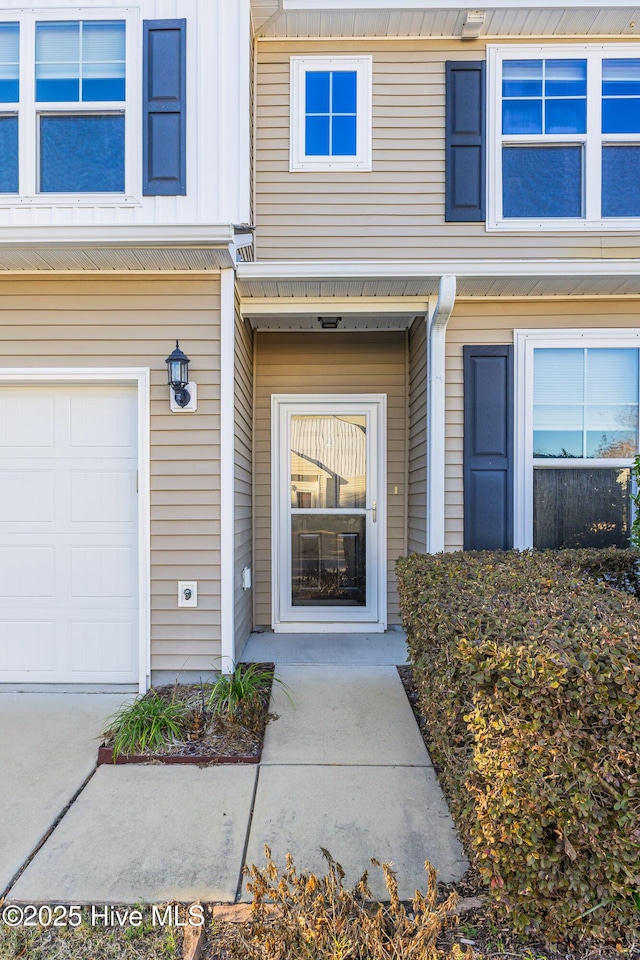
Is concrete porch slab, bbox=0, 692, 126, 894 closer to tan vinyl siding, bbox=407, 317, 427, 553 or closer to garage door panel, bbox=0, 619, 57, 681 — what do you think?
garage door panel, bbox=0, 619, 57, 681

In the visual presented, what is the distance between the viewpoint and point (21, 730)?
2.91 meters

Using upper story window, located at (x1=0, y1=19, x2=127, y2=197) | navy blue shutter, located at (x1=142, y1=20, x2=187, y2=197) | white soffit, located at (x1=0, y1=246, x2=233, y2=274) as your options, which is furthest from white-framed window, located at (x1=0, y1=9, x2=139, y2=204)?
white soffit, located at (x1=0, y1=246, x2=233, y2=274)

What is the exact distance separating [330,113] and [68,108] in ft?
6.09

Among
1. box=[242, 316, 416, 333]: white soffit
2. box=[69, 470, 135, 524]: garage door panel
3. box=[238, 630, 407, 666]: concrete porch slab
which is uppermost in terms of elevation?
box=[242, 316, 416, 333]: white soffit

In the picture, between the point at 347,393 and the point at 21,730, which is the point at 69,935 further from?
the point at 347,393

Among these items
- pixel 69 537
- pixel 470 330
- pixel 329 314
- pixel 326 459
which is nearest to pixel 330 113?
pixel 329 314

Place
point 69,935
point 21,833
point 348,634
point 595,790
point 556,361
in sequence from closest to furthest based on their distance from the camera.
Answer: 1. point 595,790
2. point 69,935
3. point 21,833
4. point 556,361
5. point 348,634

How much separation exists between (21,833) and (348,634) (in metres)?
2.71

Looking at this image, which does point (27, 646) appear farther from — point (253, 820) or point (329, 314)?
point (329, 314)

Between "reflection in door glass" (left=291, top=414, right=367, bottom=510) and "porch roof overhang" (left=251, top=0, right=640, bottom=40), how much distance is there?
289 centimetres

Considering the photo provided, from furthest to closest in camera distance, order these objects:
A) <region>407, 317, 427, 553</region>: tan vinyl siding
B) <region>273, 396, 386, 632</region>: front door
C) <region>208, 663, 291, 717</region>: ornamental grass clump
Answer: <region>273, 396, 386, 632</region>: front door
<region>407, 317, 427, 553</region>: tan vinyl siding
<region>208, 663, 291, 717</region>: ornamental grass clump

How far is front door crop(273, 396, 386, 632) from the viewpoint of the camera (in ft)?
14.6

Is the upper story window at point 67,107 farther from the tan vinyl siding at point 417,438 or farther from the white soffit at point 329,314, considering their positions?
the tan vinyl siding at point 417,438

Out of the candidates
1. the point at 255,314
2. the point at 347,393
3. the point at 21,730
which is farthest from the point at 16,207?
the point at 21,730
